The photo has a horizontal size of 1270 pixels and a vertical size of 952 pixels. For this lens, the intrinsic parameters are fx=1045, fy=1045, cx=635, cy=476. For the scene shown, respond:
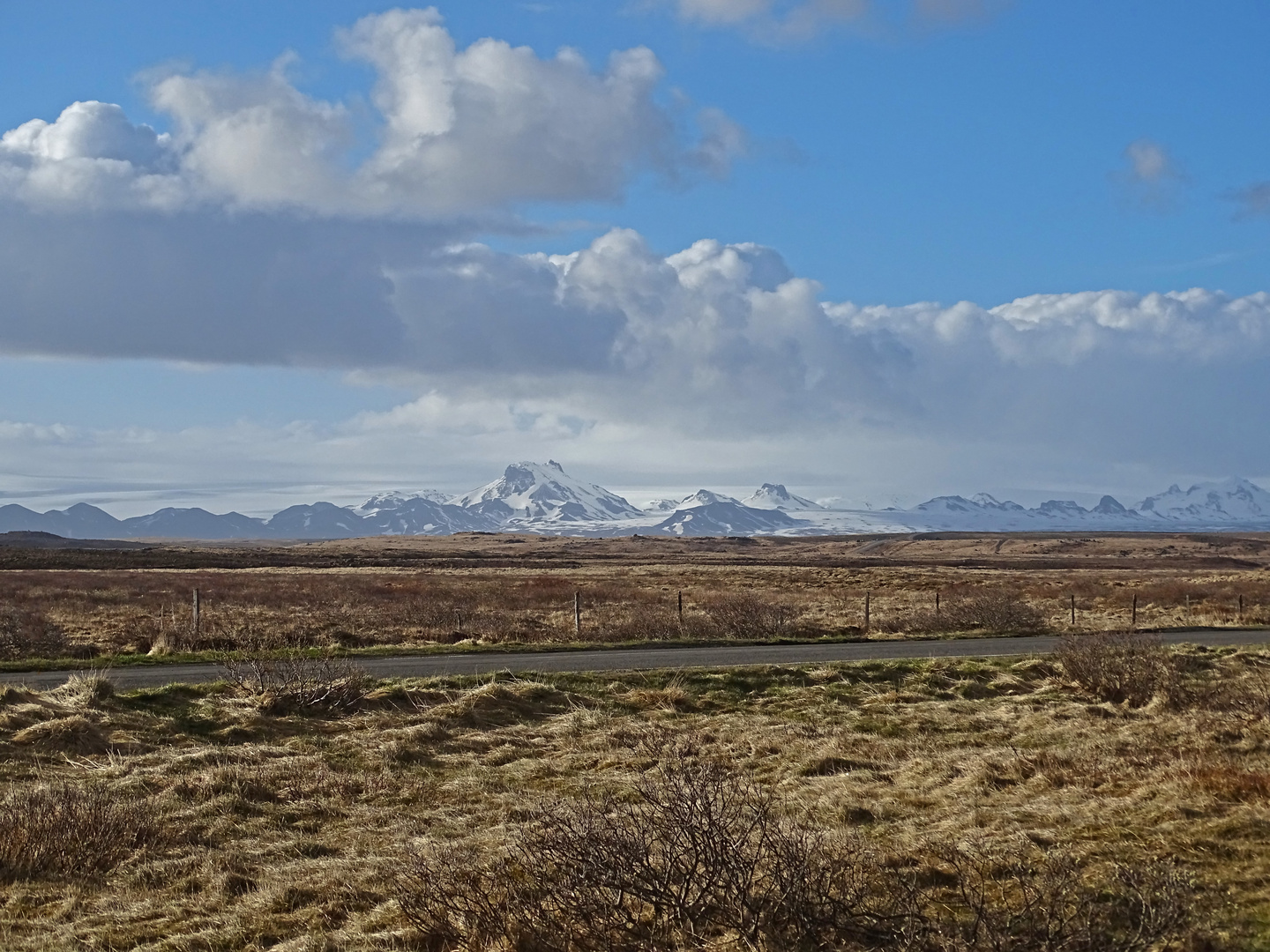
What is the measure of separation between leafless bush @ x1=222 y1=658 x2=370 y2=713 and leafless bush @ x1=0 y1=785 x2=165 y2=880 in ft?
20.1

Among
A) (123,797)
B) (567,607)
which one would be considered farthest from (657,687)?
Result: (567,607)

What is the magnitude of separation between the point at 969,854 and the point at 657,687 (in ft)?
36.9

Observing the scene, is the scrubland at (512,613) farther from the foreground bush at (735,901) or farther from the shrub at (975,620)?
the foreground bush at (735,901)

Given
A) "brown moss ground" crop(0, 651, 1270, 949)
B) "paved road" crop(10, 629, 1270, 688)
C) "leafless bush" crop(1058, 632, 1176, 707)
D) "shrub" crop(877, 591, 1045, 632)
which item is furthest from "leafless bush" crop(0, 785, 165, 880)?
"shrub" crop(877, 591, 1045, 632)

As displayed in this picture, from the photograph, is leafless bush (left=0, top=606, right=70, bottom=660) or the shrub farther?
the shrub

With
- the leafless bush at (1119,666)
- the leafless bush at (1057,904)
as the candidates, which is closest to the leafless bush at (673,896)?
the leafless bush at (1057,904)

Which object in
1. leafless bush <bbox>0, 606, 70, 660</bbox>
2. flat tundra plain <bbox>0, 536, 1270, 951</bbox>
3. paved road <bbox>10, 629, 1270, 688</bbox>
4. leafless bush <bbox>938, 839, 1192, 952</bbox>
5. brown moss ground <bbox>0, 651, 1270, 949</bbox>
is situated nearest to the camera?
leafless bush <bbox>938, 839, 1192, 952</bbox>

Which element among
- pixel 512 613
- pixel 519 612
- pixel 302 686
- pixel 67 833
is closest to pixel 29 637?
pixel 302 686

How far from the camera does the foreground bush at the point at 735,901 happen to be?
21.2ft

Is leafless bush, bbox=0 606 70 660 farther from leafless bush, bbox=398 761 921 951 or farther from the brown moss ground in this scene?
leafless bush, bbox=398 761 921 951

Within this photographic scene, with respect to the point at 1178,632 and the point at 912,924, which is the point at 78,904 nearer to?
the point at 912,924

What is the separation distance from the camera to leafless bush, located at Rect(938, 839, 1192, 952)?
6133 millimetres

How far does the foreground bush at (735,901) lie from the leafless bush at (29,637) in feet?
70.0

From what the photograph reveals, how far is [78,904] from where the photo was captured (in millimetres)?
8328
